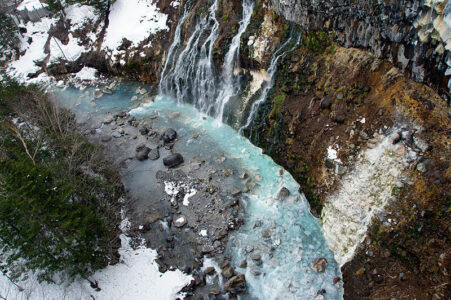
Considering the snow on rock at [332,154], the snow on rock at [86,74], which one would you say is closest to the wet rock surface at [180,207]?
the snow on rock at [332,154]

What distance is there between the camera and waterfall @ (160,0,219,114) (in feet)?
75.7

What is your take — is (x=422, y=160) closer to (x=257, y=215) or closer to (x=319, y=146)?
(x=319, y=146)

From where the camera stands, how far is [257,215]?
1559cm

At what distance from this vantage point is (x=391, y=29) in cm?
1275

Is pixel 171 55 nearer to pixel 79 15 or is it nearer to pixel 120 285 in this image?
pixel 79 15

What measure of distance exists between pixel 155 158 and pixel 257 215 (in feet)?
28.2

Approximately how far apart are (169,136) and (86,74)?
16.6 meters

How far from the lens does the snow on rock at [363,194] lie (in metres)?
11.8

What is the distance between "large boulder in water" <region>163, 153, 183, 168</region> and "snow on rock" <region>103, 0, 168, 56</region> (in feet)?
52.8

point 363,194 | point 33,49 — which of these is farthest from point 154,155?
point 33,49

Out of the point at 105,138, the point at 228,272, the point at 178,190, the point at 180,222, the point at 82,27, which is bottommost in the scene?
the point at 228,272

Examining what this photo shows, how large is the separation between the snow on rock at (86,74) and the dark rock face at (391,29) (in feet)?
76.5

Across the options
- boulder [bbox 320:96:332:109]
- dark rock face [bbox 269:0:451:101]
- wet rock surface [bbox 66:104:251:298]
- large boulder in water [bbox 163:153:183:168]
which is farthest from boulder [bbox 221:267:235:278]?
dark rock face [bbox 269:0:451:101]

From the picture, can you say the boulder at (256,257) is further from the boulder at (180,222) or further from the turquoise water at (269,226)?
the boulder at (180,222)
